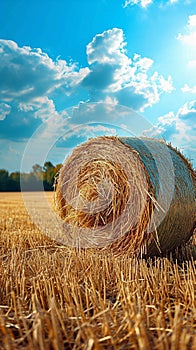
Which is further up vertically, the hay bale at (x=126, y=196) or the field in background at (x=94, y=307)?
the hay bale at (x=126, y=196)

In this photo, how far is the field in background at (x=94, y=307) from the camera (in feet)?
6.36

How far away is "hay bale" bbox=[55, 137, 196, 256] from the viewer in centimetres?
419

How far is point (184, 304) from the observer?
108 inches

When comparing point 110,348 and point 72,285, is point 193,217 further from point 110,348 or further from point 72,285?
point 110,348

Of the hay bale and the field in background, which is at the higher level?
the hay bale

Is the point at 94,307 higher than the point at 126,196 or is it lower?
lower

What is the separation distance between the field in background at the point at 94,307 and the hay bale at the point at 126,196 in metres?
0.45

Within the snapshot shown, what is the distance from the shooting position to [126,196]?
14.6 ft

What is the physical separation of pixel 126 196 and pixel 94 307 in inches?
80.8

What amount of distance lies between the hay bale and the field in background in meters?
0.45

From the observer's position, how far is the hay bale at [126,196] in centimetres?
419

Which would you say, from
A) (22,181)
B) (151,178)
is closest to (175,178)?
(151,178)

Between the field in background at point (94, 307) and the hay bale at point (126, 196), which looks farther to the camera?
the hay bale at point (126, 196)

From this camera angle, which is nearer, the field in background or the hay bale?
the field in background
